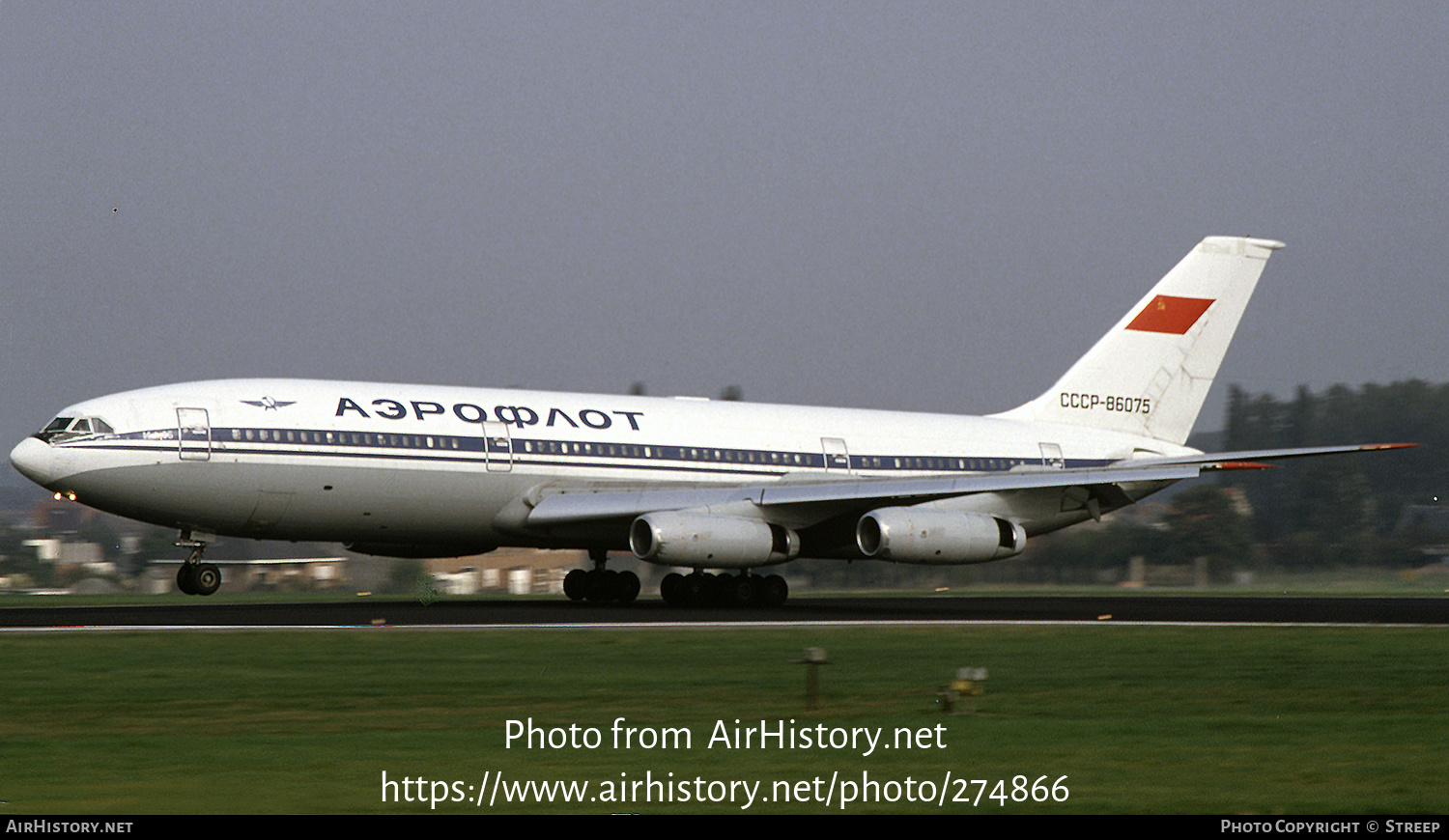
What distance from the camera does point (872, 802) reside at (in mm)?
11336

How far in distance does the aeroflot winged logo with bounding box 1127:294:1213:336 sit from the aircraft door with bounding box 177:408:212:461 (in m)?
22.3

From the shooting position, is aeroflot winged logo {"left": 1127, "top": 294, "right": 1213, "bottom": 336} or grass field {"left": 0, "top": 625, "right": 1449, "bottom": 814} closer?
grass field {"left": 0, "top": 625, "right": 1449, "bottom": 814}

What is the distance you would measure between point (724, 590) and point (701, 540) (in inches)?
121

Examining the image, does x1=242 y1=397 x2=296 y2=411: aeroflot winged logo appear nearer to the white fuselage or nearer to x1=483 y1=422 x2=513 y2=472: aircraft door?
the white fuselage

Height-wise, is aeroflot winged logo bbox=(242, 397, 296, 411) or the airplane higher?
aeroflot winged logo bbox=(242, 397, 296, 411)

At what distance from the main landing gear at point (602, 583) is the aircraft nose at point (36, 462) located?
410 inches

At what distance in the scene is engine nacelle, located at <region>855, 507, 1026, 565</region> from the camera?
31.9m

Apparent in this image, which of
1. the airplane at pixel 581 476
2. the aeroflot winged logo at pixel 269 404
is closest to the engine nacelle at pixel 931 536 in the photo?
the airplane at pixel 581 476

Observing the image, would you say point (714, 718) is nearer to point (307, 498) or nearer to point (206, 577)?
point (307, 498)

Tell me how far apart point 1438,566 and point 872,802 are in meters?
44.2

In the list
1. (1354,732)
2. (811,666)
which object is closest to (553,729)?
(811,666)

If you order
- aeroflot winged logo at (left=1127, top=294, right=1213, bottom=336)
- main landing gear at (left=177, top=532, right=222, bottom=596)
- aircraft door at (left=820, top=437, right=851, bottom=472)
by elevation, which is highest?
aeroflot winged logo at (left=1127, top=294, right=1213, bottom=336)

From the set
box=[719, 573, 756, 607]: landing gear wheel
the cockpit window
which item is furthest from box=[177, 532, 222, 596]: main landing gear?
box=[719, 573, 756, 607]: landing gear wheel

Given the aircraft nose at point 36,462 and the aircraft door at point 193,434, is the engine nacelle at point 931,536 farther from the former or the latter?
the aircraft nose at point 36,462
